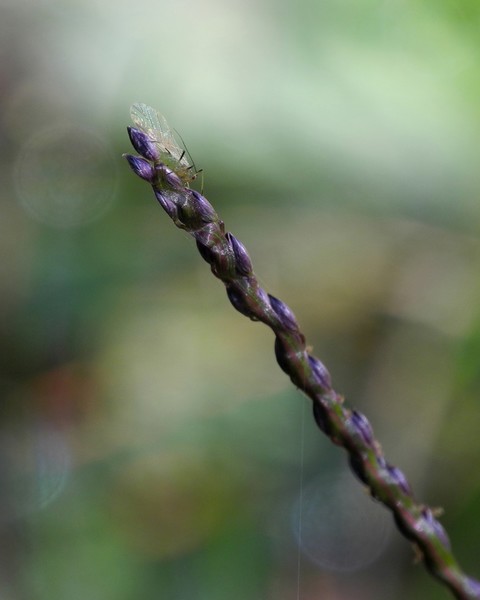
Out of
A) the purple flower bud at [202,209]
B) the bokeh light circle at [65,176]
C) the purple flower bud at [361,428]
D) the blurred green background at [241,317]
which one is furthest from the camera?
the bokeh light circle at [65,176]

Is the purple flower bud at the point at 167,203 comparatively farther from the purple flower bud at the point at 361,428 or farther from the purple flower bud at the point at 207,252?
the purple flower bud at the point at 361,428

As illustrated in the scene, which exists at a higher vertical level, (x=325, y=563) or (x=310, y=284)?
(x=310, y=284)

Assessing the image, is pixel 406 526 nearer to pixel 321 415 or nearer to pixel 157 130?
pixel 321 415

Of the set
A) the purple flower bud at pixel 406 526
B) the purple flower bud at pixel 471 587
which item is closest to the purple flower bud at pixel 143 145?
the purple flower bud at pixel 406 526

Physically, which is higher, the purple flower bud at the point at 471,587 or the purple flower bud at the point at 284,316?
the purple flower bud at the point at 284,316

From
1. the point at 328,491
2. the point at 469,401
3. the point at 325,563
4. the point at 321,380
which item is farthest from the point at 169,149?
the point at 325,563

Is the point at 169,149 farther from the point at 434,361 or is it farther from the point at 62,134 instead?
the point at 62,134

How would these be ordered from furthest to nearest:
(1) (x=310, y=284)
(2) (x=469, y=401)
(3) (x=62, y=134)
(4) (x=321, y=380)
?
(3) (x=62, y=134)
(1) (x=310, y=284)
(2) (x=469, y=401)
(4) (x=321, y=380)

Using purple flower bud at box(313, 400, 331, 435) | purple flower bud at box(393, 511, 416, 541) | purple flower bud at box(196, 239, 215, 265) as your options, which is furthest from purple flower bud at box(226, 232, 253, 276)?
purple flower bud at box(393, 511, 416, 541)
